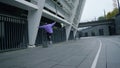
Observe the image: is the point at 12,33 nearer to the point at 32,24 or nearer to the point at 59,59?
the point at 32,24

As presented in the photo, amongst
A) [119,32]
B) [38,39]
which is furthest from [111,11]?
[38,39]

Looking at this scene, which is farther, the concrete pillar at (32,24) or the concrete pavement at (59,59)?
the concrete pillar at (32,24)

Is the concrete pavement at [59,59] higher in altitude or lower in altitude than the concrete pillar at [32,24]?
lower

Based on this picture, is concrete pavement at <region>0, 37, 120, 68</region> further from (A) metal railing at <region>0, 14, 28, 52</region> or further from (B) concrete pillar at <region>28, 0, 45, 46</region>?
(B) concrete pillar at <region>28, 0, 45, 46</region>

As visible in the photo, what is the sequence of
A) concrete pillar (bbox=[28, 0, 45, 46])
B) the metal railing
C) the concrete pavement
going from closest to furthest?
the concrete pavement
the metal railing
concrete pillar (bbox=[28, 0, 45, 46])

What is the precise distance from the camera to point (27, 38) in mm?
16906

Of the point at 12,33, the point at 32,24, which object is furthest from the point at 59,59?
the point at 32,24

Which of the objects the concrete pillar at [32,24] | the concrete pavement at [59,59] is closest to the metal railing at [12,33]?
the concrete pillar at [32,24]

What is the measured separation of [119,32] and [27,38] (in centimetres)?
6885

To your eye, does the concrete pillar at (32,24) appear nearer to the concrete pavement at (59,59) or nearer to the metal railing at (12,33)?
the metal railing at (12,33)

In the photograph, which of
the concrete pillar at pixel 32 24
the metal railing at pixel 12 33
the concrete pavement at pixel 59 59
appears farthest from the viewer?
the concrete pillar at pixel 32 24

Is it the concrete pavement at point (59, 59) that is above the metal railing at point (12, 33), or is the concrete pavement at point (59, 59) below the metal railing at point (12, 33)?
below

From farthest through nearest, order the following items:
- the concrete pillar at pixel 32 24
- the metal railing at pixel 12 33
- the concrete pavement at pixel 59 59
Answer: the concrete pillar at pixel 32 24
the metal railing at pixel 12 33
the concrete pavement at pixel 59 59

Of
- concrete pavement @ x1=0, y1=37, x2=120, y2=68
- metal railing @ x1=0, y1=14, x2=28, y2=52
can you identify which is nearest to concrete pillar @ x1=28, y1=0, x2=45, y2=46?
metal railing @ x1=0, y1=14, x2=28, y2=52
